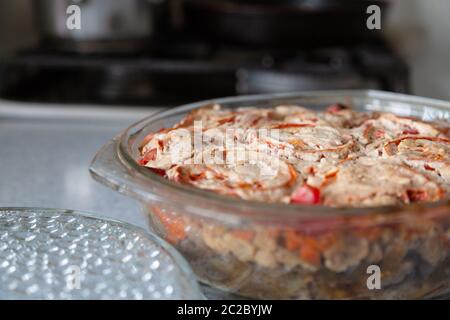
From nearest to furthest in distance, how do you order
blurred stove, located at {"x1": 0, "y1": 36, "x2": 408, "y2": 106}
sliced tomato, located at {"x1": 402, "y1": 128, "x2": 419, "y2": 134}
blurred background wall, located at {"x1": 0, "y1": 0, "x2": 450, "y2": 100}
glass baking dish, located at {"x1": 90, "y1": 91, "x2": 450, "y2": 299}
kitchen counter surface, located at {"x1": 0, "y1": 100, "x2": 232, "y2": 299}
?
glass baking dish, located at {"x1": 90, "y1": 91, "x2": 450, "y2": 299} → sliced tomato, located at {"x1": 402, "y1": 128, "x2": 419, "y2": 134} → kitchen counter surface, located at {"x1": 0, "y1": 100, "x2": 232, "y2": 299} → blurred stove, located at {"x1": 0, "y1": 36, "x2": 408, "y2": 106} → blurred background wall, located at {"x1": 0, "y1": 0, "x2": 450, "y2": 100}

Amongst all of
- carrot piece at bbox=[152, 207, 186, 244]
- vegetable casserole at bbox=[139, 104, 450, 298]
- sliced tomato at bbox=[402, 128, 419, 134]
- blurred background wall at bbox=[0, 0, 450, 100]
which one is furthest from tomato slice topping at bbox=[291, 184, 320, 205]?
blurred background wall at bbox=[0, 0, 450, 100]

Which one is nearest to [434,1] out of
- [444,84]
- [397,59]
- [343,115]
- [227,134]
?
[444,84]

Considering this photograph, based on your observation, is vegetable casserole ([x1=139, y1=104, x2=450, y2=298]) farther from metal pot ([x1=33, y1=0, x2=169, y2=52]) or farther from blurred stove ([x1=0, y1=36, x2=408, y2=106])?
metal pot ([x1=33, y1=0, x2=169, y2=52])

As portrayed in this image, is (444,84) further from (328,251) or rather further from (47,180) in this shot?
(328,251)

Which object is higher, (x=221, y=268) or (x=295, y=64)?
(x=295, y=64)

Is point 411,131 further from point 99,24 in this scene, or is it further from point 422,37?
point 422,37

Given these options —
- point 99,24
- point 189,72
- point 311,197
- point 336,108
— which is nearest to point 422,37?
point 189,72
